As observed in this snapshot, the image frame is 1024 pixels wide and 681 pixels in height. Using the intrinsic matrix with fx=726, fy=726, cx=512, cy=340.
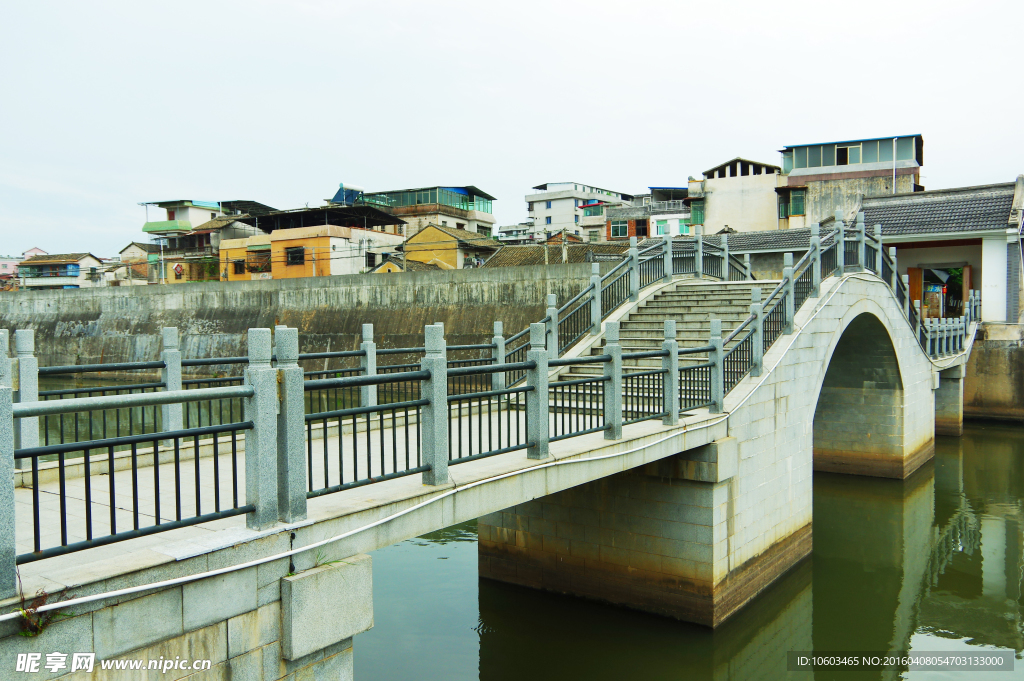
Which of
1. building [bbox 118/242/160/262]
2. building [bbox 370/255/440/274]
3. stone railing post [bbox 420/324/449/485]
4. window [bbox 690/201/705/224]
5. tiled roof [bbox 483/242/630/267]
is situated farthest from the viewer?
building [bbox 118/242/160/262]

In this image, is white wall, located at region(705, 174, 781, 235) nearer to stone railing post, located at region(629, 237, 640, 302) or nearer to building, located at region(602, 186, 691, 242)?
building, located at region(602, 186, 691, 242)

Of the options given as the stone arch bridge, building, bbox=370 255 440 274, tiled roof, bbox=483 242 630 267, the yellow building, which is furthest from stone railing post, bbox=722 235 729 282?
building, bbox=370 255 440 274

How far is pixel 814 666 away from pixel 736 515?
89.7 inches

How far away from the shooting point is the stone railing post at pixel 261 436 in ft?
15.2

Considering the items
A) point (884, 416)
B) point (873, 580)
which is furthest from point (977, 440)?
point (873, 580)

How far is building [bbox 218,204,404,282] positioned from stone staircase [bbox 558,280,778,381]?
1042 inches

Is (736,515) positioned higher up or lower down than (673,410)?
lower down

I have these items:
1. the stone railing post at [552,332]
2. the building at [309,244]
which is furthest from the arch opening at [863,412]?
the building at [309,244]

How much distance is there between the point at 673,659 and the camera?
9.06 metres

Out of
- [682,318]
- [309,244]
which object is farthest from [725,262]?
[309,244]

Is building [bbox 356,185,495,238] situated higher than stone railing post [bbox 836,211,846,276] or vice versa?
building [bbox 356,185,495,238]

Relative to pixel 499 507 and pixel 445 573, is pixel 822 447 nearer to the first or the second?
pixel 445 573

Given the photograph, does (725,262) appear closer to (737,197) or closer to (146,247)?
(737,197)

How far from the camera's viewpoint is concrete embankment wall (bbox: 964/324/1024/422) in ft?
81.8
